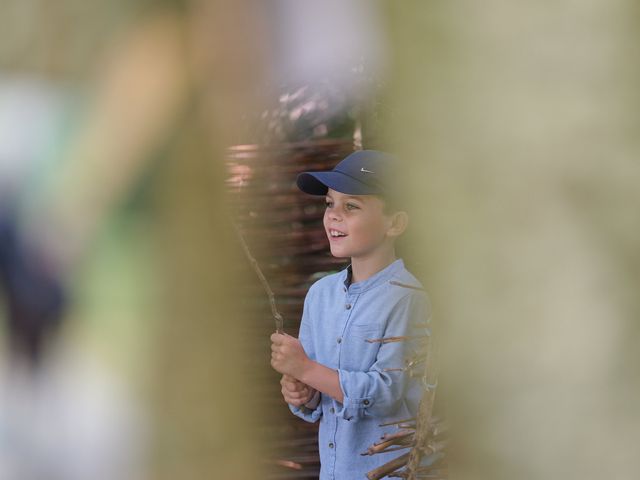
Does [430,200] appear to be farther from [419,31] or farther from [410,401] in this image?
[410,401]

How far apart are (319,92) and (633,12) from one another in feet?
Answer: 0.48

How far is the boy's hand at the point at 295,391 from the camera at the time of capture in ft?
0.93

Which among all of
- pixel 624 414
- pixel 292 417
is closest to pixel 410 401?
pixel 292 417

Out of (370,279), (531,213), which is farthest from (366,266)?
(531,213)

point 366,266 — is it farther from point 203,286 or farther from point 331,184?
point 203,286

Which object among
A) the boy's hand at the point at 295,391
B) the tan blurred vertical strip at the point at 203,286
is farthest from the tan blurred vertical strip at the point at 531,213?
the boy's hand at the point at 295,391

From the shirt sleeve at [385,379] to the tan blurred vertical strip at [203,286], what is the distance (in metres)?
0.15

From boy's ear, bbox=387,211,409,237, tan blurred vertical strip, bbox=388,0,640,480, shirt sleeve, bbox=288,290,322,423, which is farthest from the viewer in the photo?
shirt sleeve, bbox=288,290,322,423

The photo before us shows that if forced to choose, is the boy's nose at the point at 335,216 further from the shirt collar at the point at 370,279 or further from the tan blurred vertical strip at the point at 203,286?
the tan blurred vertical strip at the point at 203,286

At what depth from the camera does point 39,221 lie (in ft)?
0.54

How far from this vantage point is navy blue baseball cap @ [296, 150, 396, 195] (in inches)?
10.2

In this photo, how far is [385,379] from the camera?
0.32m

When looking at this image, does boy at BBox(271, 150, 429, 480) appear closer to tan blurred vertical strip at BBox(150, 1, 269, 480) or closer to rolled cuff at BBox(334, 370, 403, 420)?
rolled cuff at BBox(334, 370, 403, 420)

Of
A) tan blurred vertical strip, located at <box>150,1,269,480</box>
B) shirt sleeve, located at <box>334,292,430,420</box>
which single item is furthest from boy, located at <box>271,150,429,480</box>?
tan blurred vertical strip, located at <box>150,1,269,480</box>
